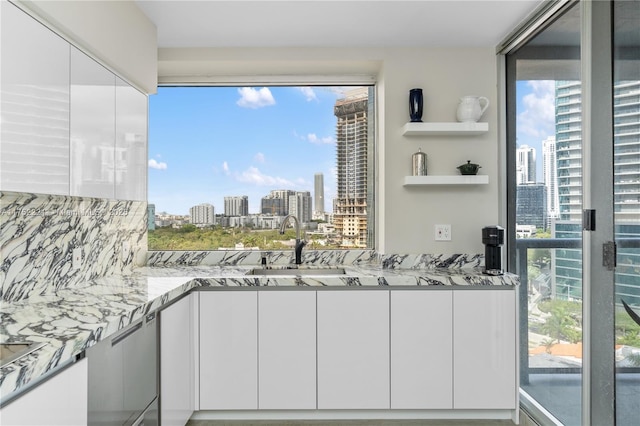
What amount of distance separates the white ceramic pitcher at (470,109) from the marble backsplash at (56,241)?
7.58ft

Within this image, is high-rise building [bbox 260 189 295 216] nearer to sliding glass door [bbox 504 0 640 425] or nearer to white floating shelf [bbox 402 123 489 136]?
white floating shelf [bbox 402 123 489 136]

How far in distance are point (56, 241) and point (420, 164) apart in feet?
7.09

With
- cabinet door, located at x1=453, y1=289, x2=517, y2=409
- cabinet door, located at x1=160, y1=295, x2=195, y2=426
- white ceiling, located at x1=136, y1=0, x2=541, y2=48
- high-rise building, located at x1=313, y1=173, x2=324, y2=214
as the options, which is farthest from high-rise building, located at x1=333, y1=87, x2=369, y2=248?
cabinet door, located at x1=160, y1=295, x2=195, y2=426

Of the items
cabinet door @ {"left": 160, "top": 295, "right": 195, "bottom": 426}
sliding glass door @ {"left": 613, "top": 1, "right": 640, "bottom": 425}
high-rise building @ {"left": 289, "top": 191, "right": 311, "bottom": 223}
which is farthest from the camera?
high-rise building @ {"left": 289, "top": 191, "right": 311, "bottom": 223}

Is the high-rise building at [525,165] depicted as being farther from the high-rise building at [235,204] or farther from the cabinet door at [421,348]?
the high-rise building at [235,204]

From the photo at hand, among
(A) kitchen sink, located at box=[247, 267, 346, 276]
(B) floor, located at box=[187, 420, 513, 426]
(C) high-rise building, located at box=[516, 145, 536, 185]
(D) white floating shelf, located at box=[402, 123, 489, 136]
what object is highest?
(D) white floating shelf, located at box=[402, 123, 489, 136]

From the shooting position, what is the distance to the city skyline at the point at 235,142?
127 inches

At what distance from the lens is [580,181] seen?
2049 mm

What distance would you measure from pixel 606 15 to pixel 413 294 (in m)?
1.62

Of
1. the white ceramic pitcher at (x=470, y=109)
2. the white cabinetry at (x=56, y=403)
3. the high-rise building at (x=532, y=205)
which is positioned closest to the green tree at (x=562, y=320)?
the high-rise building at (x=532, y=205)

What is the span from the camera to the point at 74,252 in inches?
86.6

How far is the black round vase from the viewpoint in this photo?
110 inches

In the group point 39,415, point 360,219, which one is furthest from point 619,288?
point 39,415

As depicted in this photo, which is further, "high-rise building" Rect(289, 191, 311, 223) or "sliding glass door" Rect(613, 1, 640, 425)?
"high-rise building" Rect(289, 191, 311, 223)
